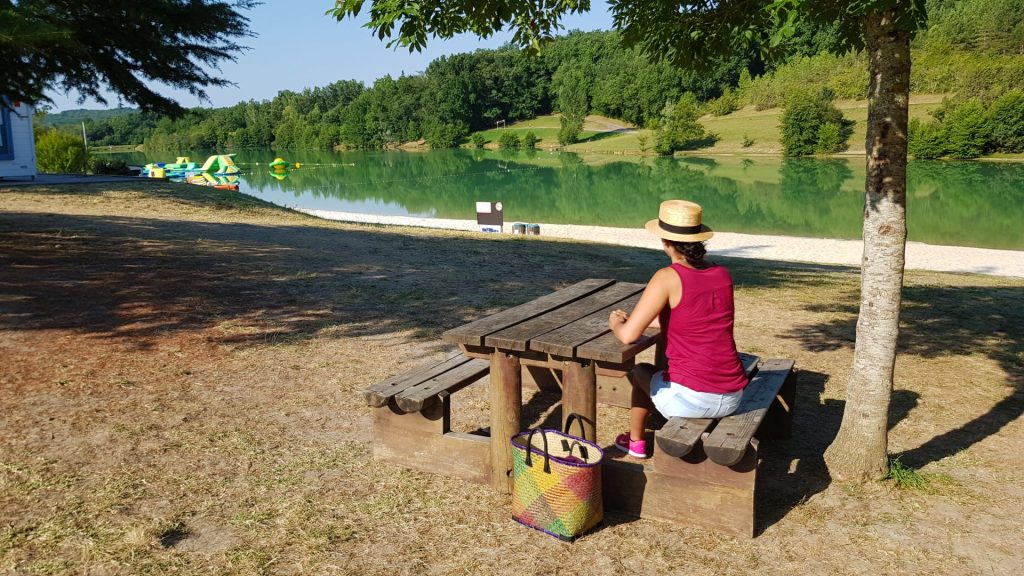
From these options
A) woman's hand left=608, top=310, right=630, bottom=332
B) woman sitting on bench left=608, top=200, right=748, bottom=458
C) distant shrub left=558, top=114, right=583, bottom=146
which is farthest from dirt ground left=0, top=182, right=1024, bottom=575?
distant shrub left=558, top=114, right=583, bottom=146

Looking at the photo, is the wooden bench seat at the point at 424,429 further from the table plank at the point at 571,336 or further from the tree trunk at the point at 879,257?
the tree trunk at the point at 879,257

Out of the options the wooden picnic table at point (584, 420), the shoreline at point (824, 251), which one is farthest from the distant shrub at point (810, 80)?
the wooden picnic table at point (584, 420)

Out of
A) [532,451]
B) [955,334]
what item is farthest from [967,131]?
[532,451]

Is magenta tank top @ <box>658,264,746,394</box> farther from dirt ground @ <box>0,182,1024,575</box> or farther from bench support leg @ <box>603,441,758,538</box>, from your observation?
dirt ground @ <box>0,182,1024,575</box>

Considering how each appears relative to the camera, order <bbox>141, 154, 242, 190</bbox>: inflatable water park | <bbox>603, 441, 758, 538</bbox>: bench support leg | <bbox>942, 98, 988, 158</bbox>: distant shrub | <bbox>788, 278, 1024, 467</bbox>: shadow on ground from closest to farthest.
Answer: <bbox>603, 441, 758, 538</bbox>: bench support leg
<bbox>788, 278, 1024, 467</bbox>: shadow on ground
<bbox>141, 154, 242, 190</bbox>: inflatable water park
<bbox>942, 98, 988, 158</bbox>: distant shrub

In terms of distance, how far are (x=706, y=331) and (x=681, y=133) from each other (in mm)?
72992

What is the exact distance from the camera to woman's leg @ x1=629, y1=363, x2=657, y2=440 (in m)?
3.92

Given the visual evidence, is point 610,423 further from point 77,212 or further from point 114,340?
point 77,212

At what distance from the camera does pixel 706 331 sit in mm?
3576

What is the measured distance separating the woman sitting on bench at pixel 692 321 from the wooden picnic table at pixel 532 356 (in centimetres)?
18

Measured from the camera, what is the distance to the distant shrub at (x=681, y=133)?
241ft

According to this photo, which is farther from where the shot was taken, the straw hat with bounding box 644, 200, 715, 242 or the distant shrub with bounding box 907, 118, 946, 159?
the distant shrub with bounding box 907, 118, 946, 159

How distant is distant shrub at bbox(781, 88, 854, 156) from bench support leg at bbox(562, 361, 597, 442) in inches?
2585

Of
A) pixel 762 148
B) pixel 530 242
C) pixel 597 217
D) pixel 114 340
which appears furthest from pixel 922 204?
pixel 762 148
